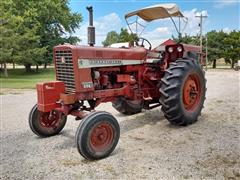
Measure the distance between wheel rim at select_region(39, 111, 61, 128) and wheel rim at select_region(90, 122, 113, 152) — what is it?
1.40 meters

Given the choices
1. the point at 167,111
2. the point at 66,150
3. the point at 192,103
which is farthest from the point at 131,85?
the point at 66,150

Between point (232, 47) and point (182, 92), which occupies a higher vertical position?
point (232, 47)

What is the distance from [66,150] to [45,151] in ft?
1.08

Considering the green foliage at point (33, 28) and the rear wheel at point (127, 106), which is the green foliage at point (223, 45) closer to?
the green foliage at point (33, 28)

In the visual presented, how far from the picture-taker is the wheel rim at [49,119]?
18.1ft

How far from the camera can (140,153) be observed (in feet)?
15.0

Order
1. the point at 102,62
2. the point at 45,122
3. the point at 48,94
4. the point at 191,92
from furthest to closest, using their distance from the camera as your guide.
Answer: the point at 191,92, the point at 45,122, the point at 102,62, the point at 48,94

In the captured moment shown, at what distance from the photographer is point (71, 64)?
15.7 feet

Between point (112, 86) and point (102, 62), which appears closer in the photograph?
point (102, 62)

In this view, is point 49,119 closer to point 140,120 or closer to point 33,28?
point 140,120

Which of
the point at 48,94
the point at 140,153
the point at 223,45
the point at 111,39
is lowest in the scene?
the point at 140,153

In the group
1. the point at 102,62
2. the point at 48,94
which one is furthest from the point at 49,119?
the point at 102,62

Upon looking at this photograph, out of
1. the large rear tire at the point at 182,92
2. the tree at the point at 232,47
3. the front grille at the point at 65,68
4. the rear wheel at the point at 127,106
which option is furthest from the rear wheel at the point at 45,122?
the tree at the point at 232,47

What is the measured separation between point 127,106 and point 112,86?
1550 millimetres
